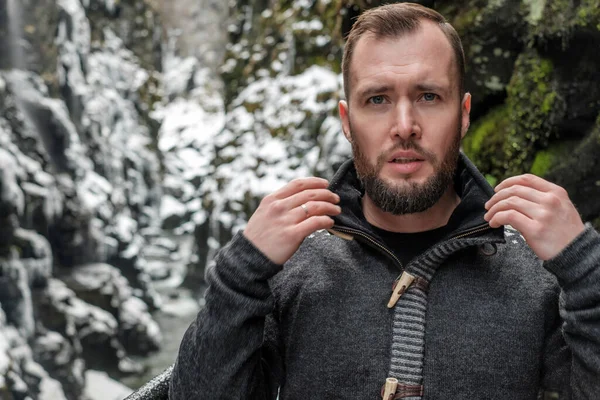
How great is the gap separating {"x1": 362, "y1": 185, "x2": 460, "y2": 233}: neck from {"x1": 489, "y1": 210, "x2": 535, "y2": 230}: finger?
14.7 inches

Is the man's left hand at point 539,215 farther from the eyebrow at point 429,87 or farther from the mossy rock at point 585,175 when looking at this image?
the mossy rock at point 585,175

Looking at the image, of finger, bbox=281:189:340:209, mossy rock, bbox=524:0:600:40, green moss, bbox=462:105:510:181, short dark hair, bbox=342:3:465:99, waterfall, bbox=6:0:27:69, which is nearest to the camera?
finger, bbox=281:189:340:209

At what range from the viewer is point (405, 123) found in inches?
66.6

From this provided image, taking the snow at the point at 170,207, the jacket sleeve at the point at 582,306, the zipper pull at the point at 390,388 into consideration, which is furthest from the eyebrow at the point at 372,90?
the snow at the point at 170,207

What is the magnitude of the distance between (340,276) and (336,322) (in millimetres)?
154

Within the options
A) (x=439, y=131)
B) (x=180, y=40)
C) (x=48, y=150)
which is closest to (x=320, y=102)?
(x=439, y=131)

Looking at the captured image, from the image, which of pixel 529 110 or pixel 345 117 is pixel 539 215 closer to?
pixel 345 117

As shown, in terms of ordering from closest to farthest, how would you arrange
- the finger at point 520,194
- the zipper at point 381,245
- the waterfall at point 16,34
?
1. the finger at point 520,194
2. the zipper at point 381,245
3. the waterfall at point 16,34

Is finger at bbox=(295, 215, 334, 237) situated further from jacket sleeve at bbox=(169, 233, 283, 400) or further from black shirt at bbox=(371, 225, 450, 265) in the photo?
black shirt at bbox=(371, 225, 450, 265)

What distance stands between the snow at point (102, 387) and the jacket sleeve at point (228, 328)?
1775 cm

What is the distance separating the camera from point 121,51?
1395 inches

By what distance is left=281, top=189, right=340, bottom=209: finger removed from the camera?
5.14ft

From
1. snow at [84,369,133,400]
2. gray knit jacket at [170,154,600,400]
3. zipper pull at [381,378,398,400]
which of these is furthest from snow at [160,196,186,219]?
zipper pull at [381,378,398,400]

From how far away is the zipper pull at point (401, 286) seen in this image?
5.34ft
